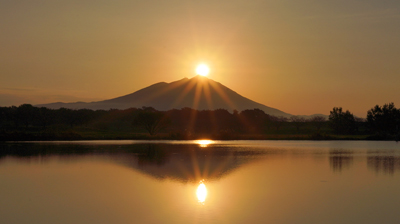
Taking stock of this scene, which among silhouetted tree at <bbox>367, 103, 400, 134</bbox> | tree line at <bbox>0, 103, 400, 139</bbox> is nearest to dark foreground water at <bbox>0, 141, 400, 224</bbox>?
tree line at <bbox>0, 103, 400, 139</bbox>

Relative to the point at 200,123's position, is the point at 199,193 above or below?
below

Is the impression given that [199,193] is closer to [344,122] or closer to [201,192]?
[201,192]

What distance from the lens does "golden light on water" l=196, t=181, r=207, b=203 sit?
20.2m

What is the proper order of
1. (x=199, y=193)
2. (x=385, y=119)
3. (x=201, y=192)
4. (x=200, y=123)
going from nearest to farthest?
1. (x=199, y=193)
2. (x=201, y=192)
3. (x=385, y=119)
4. (x=200, y=123)

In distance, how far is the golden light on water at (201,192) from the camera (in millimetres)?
20225

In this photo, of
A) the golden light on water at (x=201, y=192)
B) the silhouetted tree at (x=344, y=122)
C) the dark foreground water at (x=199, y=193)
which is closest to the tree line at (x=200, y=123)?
the silhouetted tree at (x=344, y=122)

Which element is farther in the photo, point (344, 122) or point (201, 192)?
point (344, 122)

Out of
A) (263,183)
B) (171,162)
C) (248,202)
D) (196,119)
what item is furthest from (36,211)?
(196,119)

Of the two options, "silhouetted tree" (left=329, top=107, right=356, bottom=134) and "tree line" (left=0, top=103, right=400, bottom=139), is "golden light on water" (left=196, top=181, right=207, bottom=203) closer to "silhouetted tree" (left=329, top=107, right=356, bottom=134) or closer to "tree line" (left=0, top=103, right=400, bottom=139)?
"tree line" (left=0, top=103, right=400, bottom=139)

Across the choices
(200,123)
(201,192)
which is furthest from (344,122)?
(201,192)

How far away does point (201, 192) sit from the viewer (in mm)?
22016

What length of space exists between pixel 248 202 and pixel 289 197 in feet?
8.65

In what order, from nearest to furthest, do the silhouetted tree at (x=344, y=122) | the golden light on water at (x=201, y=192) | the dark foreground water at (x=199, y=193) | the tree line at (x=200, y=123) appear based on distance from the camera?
the dark foreground water at (x=199, y=193), the golden light on water at (x=201, y=192), the tree line at (x=200, y=123), the silhouetted tree at (x=344, y=122)

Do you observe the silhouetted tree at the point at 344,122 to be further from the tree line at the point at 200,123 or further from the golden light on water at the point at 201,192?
the golden light on water at the point at 201,192
